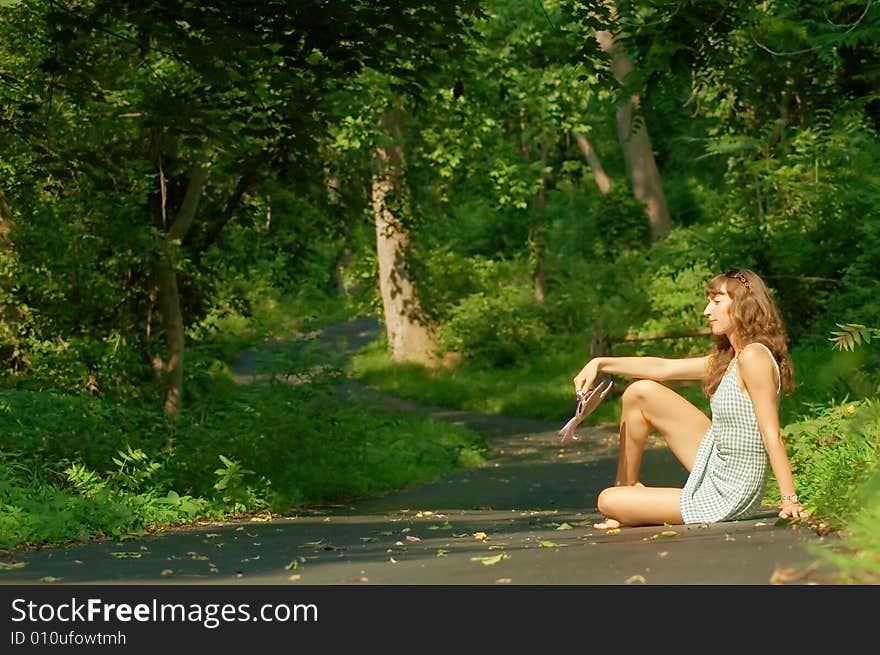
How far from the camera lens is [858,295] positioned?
633 inches

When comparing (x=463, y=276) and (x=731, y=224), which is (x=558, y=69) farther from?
(x=731, y=224)

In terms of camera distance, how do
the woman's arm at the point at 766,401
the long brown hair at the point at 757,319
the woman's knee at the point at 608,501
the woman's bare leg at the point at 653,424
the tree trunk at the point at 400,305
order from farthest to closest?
1. the tree trunk at the point at 400,305
2. the woman's bare leg at the point at 653,424
3. the woman's knee at the point at 608,501
4. the long brown hair at the point at 757,319
5. the woman's arm at the point at 766,401

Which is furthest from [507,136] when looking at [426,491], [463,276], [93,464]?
[93,464]

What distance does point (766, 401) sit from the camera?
26.4 ft

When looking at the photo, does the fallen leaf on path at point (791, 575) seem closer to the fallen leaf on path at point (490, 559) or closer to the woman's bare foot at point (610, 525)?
the fallen leaf on path at point (490, 559)

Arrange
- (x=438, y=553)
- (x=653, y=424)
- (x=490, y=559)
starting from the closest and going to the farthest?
1. (x=490, y=559)
2. (x=438, y=553)
3. (x=653, y=424)

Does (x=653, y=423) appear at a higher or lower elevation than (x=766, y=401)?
lower

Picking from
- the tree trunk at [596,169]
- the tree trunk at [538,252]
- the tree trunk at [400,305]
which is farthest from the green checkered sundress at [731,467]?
the tree trunk at [538,252]

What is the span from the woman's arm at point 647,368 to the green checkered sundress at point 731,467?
0.42 m

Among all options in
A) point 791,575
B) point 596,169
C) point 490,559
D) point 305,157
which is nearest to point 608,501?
point 490,559

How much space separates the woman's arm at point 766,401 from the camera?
25.7 ft

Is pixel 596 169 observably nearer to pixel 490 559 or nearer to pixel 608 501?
pixel 608 501

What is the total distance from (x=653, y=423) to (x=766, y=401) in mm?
1270

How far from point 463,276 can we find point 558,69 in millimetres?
7907
